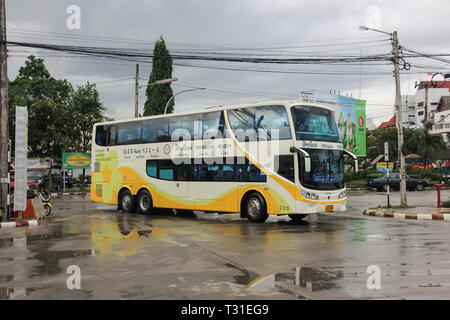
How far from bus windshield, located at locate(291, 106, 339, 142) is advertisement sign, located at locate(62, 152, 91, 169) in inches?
1017

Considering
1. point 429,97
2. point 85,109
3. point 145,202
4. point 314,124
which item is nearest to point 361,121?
point 85,109

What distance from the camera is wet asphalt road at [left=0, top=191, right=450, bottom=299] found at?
21.7ft

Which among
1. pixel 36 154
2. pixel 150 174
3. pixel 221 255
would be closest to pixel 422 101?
pixel 36 154

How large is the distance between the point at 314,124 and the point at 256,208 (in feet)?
11.7

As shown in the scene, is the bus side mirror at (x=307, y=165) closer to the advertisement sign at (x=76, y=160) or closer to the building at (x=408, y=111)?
the advertisement sign at (x=76, y=160)

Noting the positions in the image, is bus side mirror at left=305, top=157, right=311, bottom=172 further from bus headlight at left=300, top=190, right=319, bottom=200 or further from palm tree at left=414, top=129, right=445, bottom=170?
palm tree at left=414, top=129, right=445, bottom=170

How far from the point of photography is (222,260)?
361 inches

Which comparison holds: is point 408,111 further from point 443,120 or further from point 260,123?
point 260,123

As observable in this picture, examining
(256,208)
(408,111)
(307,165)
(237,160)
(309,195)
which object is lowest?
(256,208)

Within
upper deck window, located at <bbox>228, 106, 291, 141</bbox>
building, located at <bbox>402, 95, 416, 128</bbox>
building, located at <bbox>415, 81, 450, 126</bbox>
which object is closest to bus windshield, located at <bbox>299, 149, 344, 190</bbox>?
upper deck window, located at <bbox>228, 106, 291, 141</bbox>

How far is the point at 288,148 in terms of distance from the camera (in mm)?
16094
